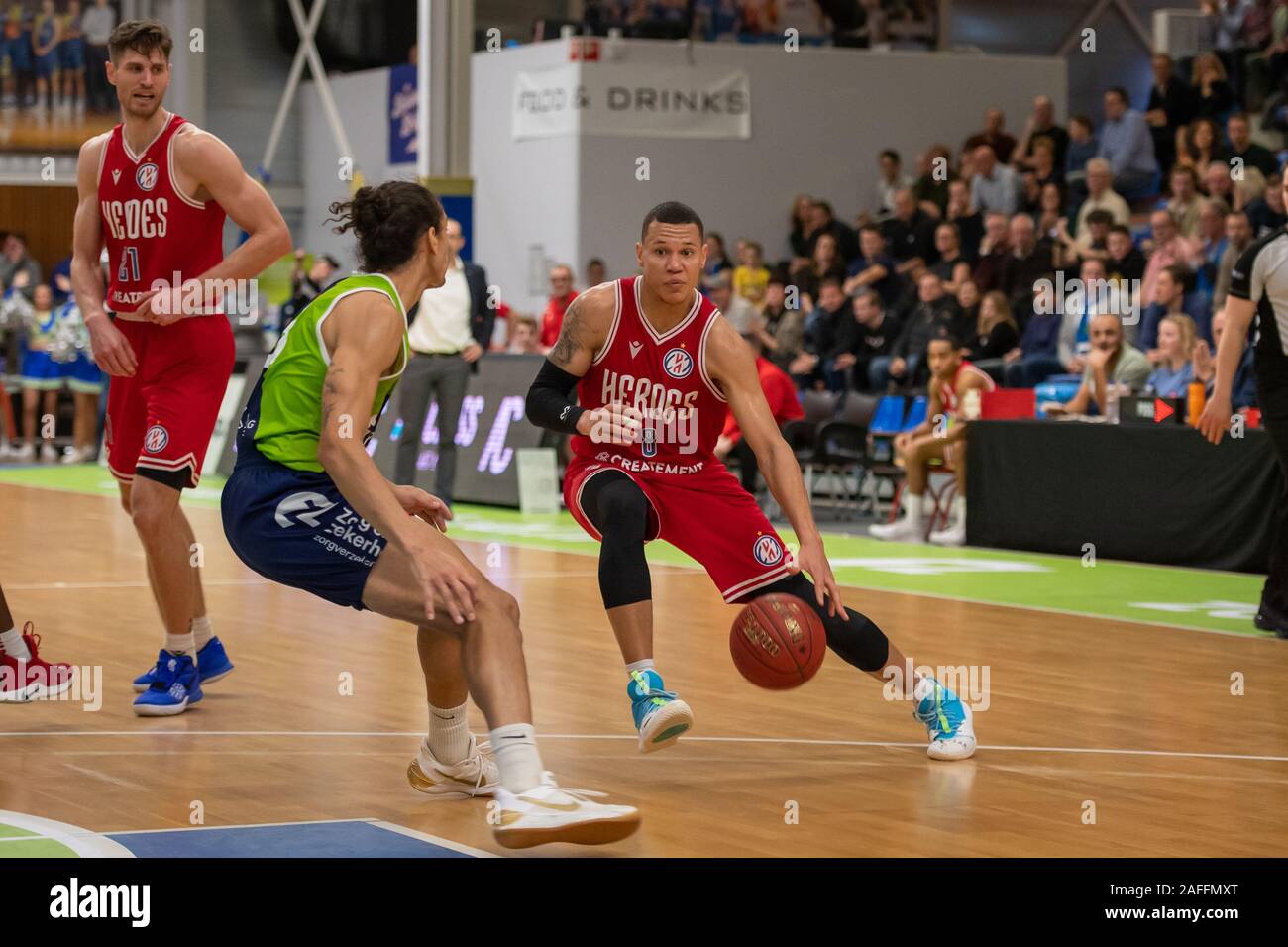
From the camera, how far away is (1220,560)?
36.0 feet

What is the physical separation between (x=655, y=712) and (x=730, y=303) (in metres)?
11.4

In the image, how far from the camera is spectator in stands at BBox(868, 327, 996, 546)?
12508 mm

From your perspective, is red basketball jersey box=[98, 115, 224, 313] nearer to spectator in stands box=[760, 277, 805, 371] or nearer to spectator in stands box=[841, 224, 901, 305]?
spectator in stands box=[760, 277, 805, 371]

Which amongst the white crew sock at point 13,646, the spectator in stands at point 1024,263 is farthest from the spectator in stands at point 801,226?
the white crew sock at point 13,646

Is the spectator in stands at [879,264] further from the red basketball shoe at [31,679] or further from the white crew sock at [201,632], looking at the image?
the red basketball shoe at [31,679]

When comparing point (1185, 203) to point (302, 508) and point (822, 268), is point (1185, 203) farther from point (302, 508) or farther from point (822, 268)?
point (302, 508)

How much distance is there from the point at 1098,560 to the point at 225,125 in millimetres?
17682

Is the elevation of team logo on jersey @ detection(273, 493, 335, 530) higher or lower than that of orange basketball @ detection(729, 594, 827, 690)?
higher

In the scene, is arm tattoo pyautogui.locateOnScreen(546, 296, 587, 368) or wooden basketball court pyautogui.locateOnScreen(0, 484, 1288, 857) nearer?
wooden basketball court pyautogui.locateOnScreen(0, 484, 1288, 857)

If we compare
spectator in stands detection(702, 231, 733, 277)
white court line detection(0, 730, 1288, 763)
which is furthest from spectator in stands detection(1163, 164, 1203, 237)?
white court line detection(0, 730, 1288, 763)

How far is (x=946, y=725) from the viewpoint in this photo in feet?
18.8

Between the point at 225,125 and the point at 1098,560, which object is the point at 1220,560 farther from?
the point at 225,125

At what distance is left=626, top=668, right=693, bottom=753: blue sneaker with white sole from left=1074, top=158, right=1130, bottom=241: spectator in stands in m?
11.1
